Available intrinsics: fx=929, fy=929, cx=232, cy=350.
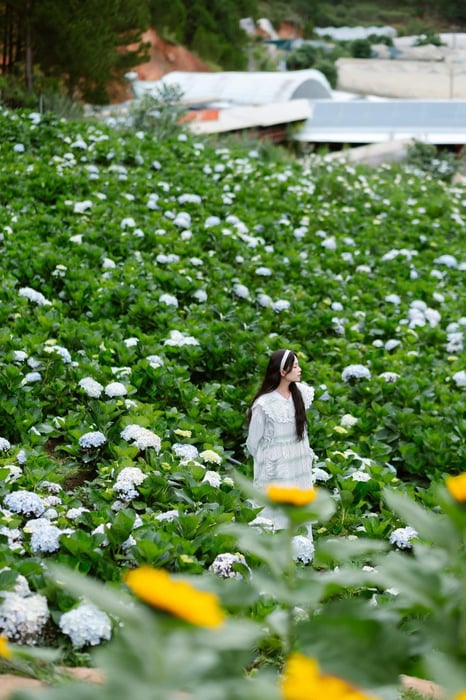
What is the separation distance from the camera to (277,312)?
706 centimetres

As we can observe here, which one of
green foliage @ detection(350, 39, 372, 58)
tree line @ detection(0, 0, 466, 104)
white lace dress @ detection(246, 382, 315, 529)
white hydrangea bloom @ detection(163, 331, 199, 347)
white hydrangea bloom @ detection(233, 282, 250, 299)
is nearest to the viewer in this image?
white lace dress @ detection(246, 382, 315, 529)

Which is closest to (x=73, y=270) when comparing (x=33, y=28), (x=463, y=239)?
(x=463, y=239)

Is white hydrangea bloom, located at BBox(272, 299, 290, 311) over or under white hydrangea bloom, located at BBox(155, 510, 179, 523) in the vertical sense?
over

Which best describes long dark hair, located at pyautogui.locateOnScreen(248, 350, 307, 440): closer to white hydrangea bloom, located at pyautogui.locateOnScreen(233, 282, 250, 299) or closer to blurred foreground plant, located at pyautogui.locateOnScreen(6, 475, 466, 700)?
blurred foreground plant, located at pyautogui.locateOnScreen(6, 475, 466, 700)

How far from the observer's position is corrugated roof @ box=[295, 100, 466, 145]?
21.3 metres

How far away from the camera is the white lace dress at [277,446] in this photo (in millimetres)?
4219

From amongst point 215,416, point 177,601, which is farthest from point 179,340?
point 177,601

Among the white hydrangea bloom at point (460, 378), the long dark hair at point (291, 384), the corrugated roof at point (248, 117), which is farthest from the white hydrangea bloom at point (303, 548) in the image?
the corrugated roof at point (248, 117)

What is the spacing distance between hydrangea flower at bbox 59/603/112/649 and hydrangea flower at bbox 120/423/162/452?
1.74 m

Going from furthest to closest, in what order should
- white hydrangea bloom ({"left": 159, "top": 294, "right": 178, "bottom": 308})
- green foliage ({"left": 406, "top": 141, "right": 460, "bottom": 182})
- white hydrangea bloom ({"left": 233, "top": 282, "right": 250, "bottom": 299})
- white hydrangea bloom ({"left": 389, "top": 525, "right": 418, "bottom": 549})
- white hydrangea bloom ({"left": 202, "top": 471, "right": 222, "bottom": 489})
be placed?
green foliage ({"left": 406, "top": 141, "right": 460, "bottom": 182}) < white hydrangea bloom ({"left": 233, "top": 282, "right": 250, "bottom": 299}) < white hydrangea bloom ({"left": 159, "top": 294, "right": 178, "bottom": 308}) < white hydrangea bloom ({"left": 202, "top": 471, "right": 222, "bottom": 489}) < white hydrangea bloom ({"left": 389, "top": 525, "right": 418, "bottom": 549})

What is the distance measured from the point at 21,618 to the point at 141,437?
1815mm

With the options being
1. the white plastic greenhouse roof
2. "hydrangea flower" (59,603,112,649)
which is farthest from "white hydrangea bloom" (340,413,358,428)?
the white plastic greenhouse roof

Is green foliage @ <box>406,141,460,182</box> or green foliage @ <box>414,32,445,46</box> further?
green foliage @ <box>414,32,445,46</box>

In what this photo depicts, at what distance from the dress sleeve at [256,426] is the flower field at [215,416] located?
0.18 metres
